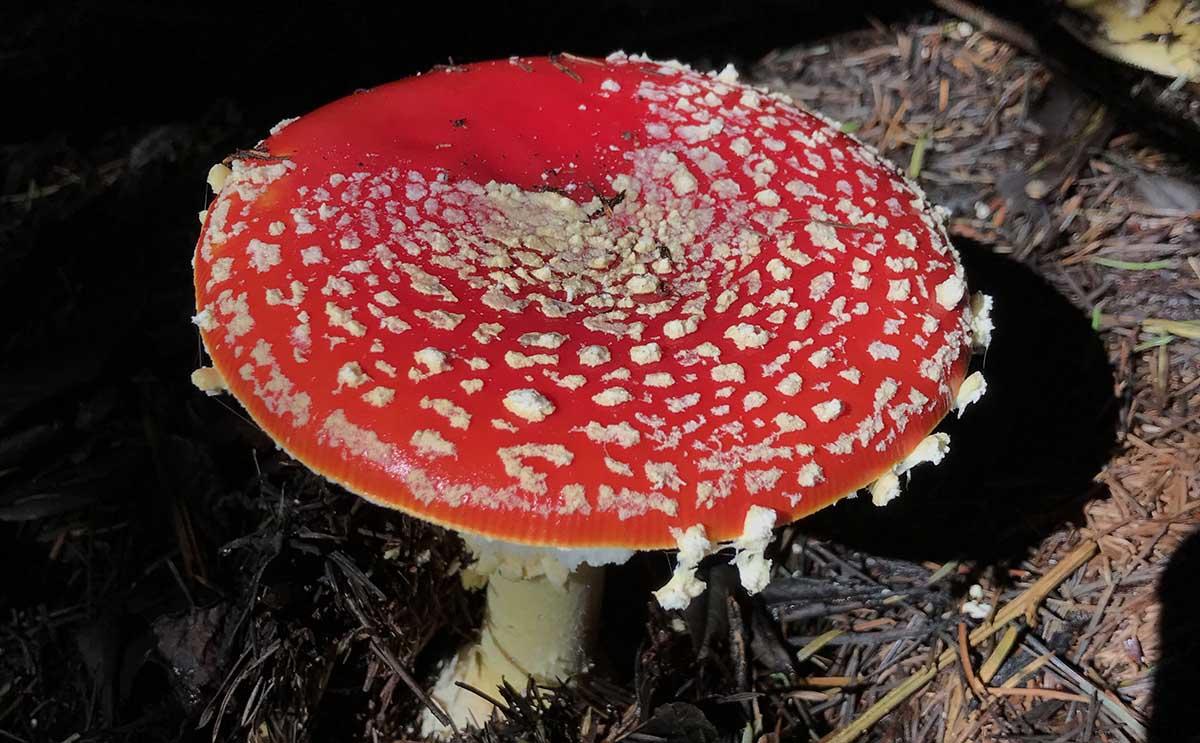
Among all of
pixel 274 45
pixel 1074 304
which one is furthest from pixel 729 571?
pixel 274 45

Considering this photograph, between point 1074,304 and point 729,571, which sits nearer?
point 729,571

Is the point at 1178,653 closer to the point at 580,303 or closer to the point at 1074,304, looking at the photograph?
the point at 1074,304

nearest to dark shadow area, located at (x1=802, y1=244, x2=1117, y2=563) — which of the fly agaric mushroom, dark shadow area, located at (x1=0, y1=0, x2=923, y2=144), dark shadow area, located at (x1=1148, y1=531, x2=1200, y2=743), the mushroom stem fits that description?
dark shadow area, located at (x1=1148, y1=531, x2=1200, y2=743)

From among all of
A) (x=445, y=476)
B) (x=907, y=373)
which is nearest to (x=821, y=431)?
(x=907, y=373)

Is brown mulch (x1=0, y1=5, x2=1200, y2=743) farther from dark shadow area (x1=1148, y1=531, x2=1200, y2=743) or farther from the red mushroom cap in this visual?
the red mushroom cap

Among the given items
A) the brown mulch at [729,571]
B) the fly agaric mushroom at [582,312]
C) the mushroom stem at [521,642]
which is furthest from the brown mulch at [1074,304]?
Answer: the fly agaric mushroom at [582,312]

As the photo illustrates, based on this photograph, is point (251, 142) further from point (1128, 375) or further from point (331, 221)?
point (1128, 375)
